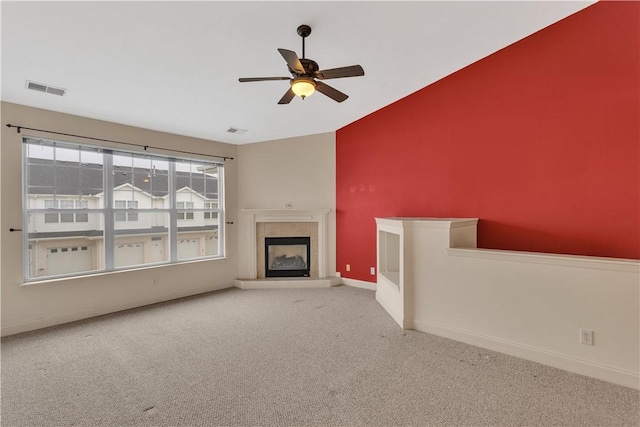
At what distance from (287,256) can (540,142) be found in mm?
4236

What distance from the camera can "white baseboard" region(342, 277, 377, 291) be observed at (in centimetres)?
494

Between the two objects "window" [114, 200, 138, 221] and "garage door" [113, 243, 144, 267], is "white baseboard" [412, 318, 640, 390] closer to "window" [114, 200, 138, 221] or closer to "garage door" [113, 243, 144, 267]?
"garage door" [113, 243, 144, 267]

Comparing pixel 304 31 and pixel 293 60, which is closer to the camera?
pixel 293 60

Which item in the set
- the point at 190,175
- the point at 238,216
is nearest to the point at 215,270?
the point at 238,216

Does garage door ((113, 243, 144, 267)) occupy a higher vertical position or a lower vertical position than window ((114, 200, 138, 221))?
lower

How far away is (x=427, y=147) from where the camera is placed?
4066mm

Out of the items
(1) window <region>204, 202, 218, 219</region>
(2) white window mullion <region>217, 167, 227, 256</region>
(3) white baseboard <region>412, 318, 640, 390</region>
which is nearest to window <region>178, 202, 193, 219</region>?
(1) window <region>204, 202, 218, 219</region>

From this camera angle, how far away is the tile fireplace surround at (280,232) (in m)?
5.39

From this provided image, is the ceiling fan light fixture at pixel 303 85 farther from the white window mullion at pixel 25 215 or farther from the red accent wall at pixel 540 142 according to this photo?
the white window mullion at pixel 25 215

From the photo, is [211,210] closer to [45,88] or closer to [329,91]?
[45,88]

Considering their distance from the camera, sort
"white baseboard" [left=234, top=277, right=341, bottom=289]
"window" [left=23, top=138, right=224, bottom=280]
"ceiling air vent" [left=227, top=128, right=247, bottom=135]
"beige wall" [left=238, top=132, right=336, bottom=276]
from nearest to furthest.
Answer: "window" [left=23, top=138, right=224, bottom=280] → "ceiling air vent" [left=227, top=128, right=247, bottom=135] → "white baseboard" [left=234, top=277, right=341, bottom=289] → "beige wall" [left=238, top=132, right=336, bottom=276]

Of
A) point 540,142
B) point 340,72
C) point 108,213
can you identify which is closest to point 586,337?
point 540,142

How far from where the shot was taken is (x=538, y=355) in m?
2.59

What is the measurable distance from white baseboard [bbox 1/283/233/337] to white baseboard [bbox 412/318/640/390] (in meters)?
3.77
